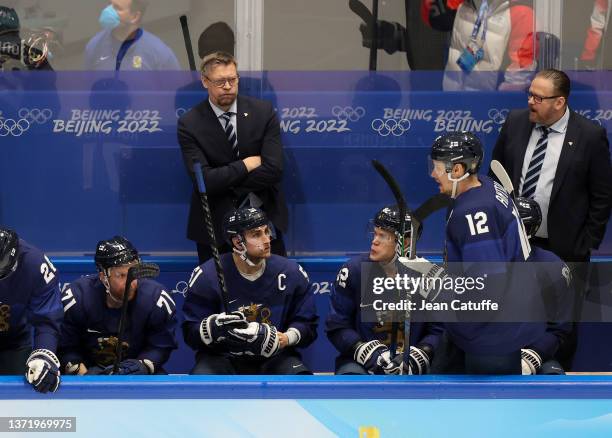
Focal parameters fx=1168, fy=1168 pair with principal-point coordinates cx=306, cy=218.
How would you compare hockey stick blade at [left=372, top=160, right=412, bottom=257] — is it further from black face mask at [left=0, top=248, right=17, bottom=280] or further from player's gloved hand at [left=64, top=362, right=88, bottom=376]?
player's gloved hand at [left=64, top=362, right=88, bottom=376]

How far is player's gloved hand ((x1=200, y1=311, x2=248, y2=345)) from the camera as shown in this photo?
537 cm

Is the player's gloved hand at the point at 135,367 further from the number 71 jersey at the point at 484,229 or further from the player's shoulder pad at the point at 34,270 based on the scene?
the number 71 jersey at the point at 484,229

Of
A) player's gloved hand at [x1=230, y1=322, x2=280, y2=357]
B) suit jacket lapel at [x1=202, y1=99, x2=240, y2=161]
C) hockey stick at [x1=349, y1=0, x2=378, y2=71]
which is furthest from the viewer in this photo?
hockey stick at [x1=349, y1=0, x2=378, y2=71]

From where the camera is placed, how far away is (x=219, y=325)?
17.7ft

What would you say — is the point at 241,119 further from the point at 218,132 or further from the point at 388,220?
the point at 388,220

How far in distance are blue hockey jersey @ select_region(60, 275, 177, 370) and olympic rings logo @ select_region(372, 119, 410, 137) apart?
1.77 m

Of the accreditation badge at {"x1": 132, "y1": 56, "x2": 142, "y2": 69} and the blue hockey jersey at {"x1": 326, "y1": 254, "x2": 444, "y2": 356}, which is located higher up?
the accreditation badge at {"x1": 132, "y1": 56, "x2": 142, "y2": 69}

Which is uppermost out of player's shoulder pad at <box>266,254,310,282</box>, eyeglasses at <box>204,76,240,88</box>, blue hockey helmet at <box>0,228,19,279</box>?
eyeglasses at <box>204,76,240,88</box>

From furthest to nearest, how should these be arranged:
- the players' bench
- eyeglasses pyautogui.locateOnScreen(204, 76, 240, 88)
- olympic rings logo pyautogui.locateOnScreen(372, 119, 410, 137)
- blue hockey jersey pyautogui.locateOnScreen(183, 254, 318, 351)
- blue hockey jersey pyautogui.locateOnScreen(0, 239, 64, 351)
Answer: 1. olympic rings logo pyautogui.locateOnScreen(372, 119, 410, 137)
2. the players' bench
3. eyeglasses pyautogui.locateOnScreen(204, 76, 240, 88)
4. blue hockey jersey pyautogui.locateOnScreen(183, 254, 318, 351)
5. blue hockey jersey pyautogui.locateOnScreen(0, 239, 64, 351)

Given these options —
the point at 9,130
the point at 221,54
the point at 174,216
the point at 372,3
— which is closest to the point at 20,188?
the point at 9,130

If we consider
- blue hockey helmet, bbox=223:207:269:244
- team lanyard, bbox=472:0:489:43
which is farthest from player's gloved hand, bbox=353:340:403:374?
team lanyard, bbox=472:0:489:43

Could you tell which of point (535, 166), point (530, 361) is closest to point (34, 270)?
point (530, 361)

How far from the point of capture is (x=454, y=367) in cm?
490

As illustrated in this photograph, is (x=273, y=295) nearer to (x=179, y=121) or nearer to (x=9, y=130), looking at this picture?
(x=179, y=121)
